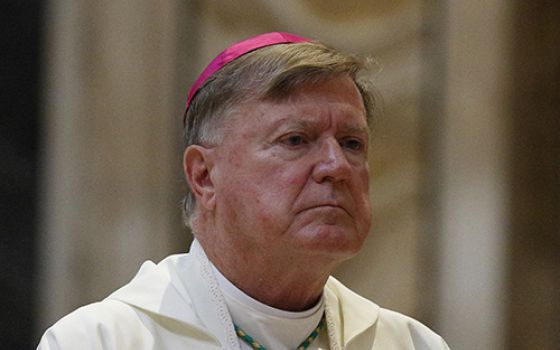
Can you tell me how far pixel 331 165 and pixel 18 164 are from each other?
2566mm

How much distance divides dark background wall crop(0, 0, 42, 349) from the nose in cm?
247

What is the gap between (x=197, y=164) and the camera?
13.3ft

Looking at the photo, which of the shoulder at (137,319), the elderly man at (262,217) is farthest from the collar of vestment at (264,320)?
the shoulder at (137,319)

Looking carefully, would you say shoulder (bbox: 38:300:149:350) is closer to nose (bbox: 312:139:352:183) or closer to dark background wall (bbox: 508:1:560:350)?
nose (bbox: 312:139:352:183)

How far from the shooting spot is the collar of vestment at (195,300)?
3.82 m

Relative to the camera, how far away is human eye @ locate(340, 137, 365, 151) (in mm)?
3945

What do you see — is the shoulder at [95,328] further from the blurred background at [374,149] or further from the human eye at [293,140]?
the blurred background at [374,149]

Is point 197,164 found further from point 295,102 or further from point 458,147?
point 458,147

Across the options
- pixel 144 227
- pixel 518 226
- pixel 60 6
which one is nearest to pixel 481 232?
pixel 518 226

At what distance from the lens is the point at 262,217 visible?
3783 millimetres

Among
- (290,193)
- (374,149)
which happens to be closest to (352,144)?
(290,193)

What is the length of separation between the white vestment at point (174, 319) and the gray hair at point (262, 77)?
16.0 inches

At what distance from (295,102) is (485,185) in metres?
2.44

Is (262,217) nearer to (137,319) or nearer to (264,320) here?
(264,320)
